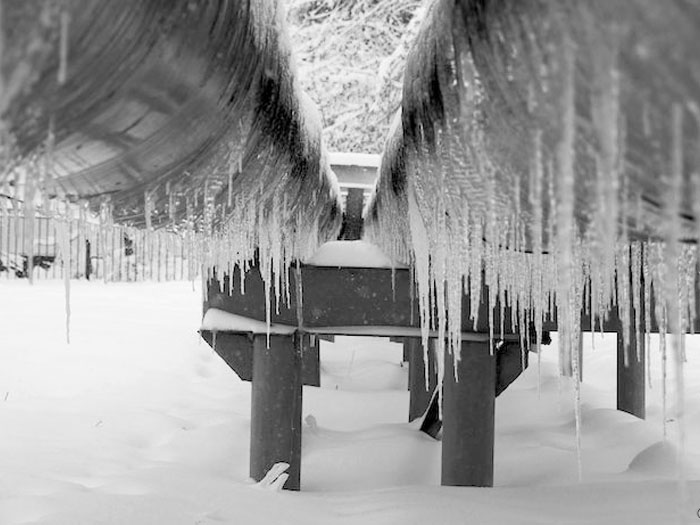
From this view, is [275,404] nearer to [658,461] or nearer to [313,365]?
[658,461]

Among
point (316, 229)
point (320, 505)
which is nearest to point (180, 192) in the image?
point (316, 229)

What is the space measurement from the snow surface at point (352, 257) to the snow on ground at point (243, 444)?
109 cm

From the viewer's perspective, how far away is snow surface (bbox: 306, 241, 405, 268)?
3.33 m

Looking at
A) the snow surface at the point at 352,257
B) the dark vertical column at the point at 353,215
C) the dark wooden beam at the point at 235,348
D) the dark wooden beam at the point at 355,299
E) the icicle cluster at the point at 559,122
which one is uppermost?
the dark vertical column at the point at 353,215

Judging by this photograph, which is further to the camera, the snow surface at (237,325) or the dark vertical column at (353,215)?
the dark vertical column at (353,215)

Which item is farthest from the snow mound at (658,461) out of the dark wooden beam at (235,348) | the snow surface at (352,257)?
the dark wooden beam at (235,348)

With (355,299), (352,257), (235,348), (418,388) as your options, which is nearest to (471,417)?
(355,299)

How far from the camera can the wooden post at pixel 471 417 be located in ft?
11.9

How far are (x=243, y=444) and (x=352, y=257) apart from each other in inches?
80.5

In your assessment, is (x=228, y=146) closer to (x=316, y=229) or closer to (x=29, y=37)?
(x=29, y=37)

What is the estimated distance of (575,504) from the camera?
2.81 m

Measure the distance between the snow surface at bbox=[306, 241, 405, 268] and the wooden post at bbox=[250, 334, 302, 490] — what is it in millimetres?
448

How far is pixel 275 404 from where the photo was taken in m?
3.49

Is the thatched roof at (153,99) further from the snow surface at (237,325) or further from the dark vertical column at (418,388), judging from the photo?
the dark vertical column at (418,388)
